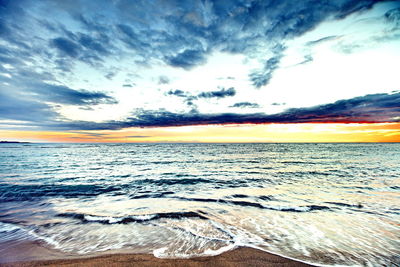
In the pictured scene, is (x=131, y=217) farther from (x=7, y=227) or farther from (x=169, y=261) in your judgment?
(x=7, y=227)

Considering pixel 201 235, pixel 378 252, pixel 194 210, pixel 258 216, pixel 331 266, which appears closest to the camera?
pixel 331 266

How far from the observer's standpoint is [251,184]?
14.2 metres

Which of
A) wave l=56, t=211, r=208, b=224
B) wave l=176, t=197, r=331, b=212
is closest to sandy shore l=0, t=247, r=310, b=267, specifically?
wave l=56, t=211, r=208, b=224

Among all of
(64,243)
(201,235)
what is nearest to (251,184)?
(201,235)

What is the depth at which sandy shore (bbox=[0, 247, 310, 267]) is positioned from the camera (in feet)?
14.2

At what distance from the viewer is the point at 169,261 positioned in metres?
4.46

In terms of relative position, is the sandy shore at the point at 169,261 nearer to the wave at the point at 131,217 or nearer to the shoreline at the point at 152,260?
the shoreline at the point at 152,260

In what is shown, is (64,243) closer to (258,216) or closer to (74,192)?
(258,216)

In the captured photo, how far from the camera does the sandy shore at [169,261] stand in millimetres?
4332

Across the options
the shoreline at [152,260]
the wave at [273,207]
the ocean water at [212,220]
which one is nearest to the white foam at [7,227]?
the ocean water at [212,220]

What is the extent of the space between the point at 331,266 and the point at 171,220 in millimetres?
5267

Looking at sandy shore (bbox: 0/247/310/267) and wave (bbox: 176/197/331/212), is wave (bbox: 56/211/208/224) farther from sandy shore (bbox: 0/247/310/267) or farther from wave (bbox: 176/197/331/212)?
sandy shore (bbox: 0/247/310/267)

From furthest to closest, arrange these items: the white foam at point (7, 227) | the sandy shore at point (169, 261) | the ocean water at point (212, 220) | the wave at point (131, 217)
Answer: the wave at point (131, 217), the white foam at point (7, 227), the ocean water at point (212, 220), the sandy shore at point (169, 261)

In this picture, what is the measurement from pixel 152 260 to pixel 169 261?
0.43 meters
